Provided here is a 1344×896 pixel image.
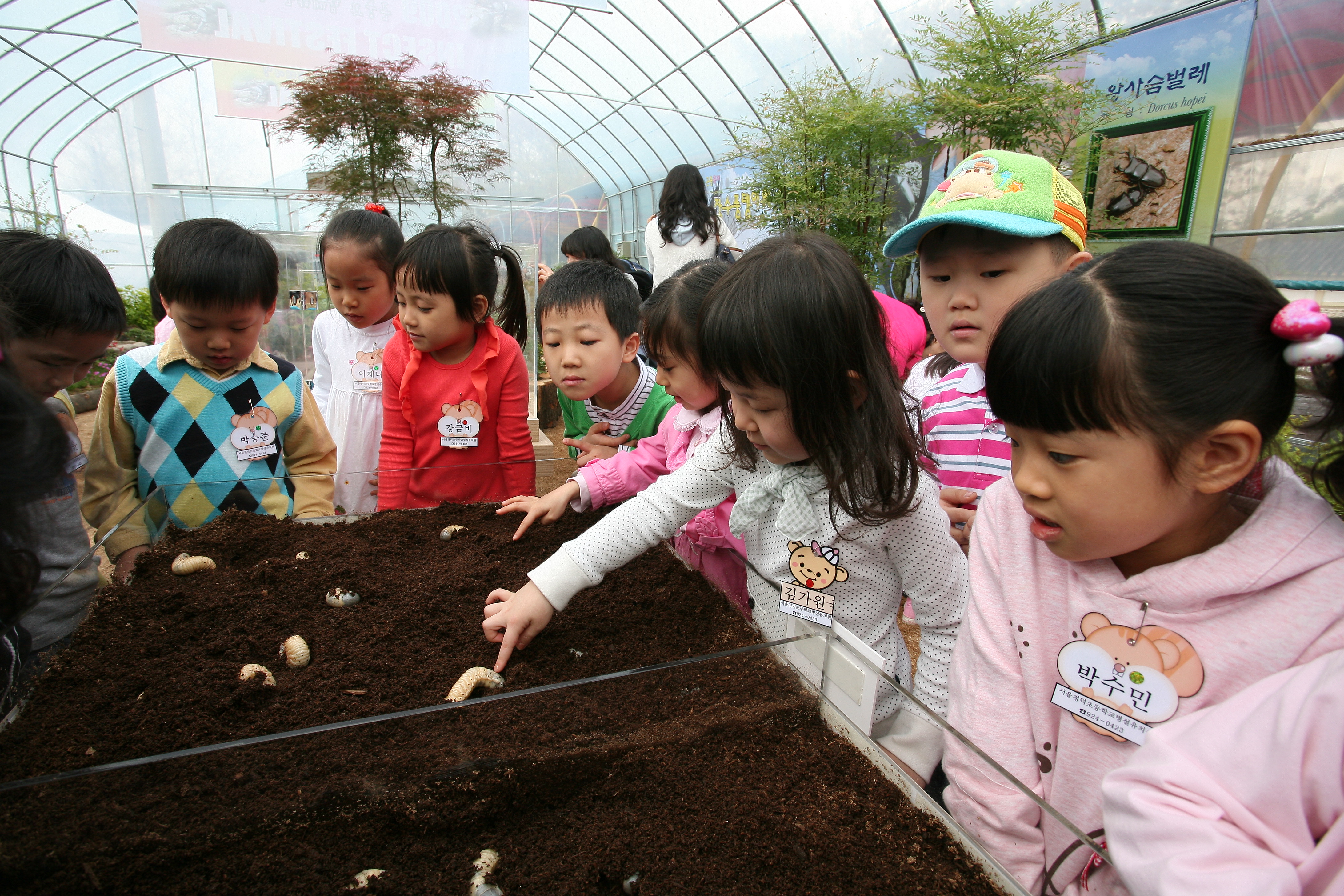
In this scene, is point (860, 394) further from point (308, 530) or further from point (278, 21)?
point (278, 21)

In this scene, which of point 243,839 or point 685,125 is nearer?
point 243,839

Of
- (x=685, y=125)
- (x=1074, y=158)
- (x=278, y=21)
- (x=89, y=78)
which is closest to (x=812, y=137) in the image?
(x=1074, y=158)

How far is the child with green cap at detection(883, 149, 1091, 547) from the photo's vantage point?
1128 millimetres

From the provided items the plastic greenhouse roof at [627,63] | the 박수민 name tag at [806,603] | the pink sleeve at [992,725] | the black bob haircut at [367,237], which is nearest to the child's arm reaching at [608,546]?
the 박수민 name tag at [806,603]

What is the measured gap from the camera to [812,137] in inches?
213

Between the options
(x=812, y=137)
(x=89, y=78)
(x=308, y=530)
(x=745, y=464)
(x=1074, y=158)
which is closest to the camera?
(x=745, y=464)

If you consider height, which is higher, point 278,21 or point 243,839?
point 278,21

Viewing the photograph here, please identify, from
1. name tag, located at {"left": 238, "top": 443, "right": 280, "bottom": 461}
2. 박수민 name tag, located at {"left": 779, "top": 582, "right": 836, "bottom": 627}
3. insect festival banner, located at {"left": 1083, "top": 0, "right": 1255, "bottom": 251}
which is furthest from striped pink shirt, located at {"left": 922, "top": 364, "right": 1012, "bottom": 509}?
insect festival banner, located at {"left": 1083, "top": 0, "right": 1255, "bottom": 251}

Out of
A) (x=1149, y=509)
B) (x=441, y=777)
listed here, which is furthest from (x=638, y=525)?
(x=1149, y=509)

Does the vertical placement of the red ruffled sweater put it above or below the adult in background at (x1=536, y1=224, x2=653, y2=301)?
below

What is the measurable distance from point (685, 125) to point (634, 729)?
10189mm

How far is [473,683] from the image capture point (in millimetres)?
919

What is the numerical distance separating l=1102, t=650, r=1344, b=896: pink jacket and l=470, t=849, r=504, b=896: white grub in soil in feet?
1.77

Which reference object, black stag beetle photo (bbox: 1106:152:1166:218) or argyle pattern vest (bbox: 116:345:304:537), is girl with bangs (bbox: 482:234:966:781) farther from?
black stag beetle photo (bbox: 1106:152:1166:218)
